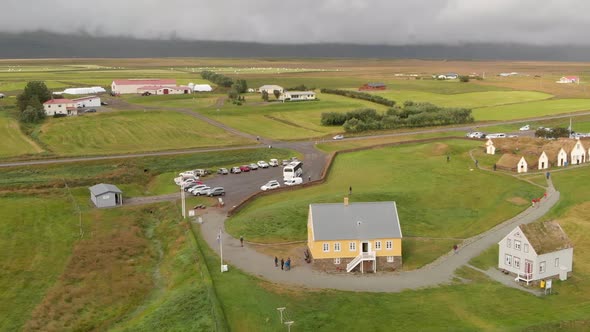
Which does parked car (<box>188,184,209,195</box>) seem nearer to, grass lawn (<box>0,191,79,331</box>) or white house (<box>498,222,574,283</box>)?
grass lawn (<box>0,191,79,331</box>)

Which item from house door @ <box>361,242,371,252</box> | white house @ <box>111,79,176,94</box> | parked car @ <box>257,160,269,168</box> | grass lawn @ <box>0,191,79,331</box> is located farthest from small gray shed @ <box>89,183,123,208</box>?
white house @ <box>111,79,176,94</box>

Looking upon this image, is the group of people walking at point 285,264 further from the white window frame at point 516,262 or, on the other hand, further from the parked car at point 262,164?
the parked car at point 262,164

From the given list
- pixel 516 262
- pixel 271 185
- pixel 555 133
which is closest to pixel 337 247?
pixel 516 262

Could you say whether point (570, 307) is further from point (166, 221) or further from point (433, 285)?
point (166, 221)

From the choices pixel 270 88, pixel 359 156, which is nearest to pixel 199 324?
pixel 359 156

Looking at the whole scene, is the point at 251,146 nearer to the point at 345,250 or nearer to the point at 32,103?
the point at 345,250

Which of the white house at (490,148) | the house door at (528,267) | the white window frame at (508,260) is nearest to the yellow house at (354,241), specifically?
the white window frame at (508,260)
